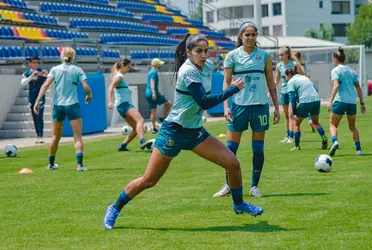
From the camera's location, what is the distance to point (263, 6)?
107500 mm

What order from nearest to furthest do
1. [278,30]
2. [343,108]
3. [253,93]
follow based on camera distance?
1. [253,93]
2. [343,108]
3. [278,30]

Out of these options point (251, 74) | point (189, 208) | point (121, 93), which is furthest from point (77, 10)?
point (189, 208)

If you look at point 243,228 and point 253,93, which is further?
point 253,93

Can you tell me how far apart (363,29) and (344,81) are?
80.4 meters

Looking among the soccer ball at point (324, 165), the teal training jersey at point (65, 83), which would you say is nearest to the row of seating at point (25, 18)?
the teal training jersey at point (65, 83)

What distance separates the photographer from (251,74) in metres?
11.2

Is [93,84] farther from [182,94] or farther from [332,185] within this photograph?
[182,94]

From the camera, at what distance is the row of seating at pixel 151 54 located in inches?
1438

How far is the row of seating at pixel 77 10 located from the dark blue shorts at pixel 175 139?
3021 cm

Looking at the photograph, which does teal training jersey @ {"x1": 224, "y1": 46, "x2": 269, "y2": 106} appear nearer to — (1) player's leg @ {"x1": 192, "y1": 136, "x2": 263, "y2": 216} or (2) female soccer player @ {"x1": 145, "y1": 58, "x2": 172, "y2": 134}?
(1) player's leg @ {"x1": 192, "y1": 136, "x2": 263, "y2": 216}

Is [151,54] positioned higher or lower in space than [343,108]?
higher

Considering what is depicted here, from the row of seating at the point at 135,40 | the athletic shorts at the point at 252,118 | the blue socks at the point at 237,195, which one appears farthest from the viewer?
the row of seating at the point at 135,40

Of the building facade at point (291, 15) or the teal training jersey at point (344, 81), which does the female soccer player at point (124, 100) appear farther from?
the building facade at point (291, 15)

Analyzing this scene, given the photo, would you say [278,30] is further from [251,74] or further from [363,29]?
[251,74]
